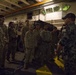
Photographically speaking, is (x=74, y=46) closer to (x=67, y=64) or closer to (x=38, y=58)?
(x=67, y=64)

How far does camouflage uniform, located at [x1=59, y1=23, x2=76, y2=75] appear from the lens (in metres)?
3.07

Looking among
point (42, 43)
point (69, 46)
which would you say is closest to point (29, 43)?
point (42, 43)

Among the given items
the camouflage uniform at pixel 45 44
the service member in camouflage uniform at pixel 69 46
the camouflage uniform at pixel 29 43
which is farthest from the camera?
the camouflage uniform at pixel 45 44

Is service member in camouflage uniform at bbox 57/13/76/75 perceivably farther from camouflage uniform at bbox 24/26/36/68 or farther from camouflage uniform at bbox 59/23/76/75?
camouflage uniform at bbox 24/26/36/68

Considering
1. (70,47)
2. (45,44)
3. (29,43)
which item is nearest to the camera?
(70,47)

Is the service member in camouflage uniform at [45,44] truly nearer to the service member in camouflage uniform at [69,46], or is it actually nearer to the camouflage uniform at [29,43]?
the camouflage uniform at [29,43]

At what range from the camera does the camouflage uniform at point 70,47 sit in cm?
307

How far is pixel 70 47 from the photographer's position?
3092 millimetres

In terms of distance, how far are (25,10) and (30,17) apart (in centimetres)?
48

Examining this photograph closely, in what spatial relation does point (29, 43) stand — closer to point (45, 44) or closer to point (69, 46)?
point (45, 44)

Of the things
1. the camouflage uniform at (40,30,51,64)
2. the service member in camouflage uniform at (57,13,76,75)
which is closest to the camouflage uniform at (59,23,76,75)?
the service member in camouflage uniform at (57,13,76,75)

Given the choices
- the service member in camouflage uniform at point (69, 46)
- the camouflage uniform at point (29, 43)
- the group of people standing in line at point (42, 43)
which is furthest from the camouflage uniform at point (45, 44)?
the service member in camouflage uniform at point (69, 46)

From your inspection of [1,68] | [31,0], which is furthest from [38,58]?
[31,0]

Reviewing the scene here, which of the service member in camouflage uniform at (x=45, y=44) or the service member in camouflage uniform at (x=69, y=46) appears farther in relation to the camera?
the service member in camouflage uniform at (x=45, y=44)
